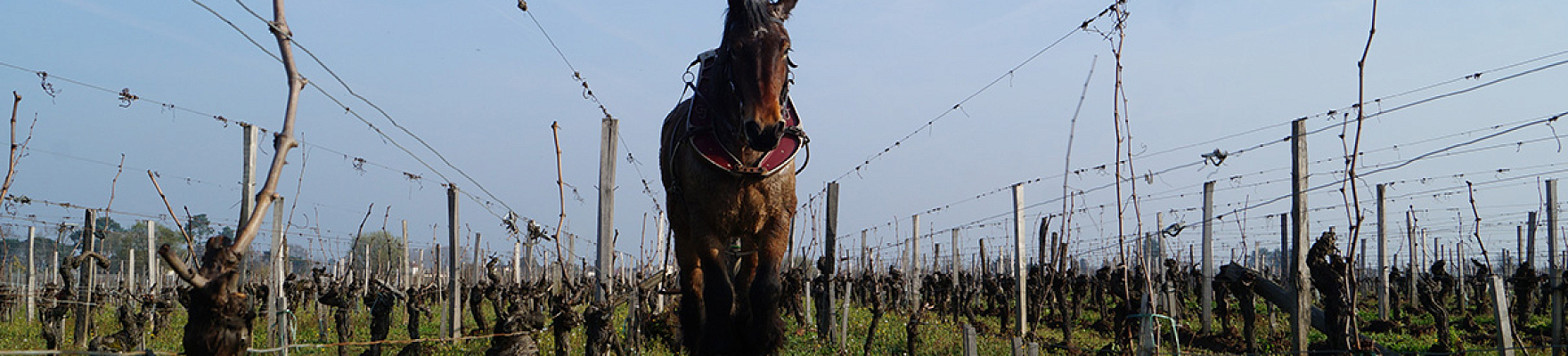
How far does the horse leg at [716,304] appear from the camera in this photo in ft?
18.4

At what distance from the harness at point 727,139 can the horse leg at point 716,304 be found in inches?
21.4

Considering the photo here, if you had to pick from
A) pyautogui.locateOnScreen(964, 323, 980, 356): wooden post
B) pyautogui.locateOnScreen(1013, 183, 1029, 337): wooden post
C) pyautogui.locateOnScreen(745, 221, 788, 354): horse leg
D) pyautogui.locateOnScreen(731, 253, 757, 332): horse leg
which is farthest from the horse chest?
pyautogui.locateOnScreen(1013, 183, 1029, 337): wooden post

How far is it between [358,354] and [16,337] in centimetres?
760

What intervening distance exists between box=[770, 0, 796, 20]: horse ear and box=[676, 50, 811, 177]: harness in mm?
407

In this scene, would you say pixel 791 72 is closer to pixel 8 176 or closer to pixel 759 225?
pixel 759 225

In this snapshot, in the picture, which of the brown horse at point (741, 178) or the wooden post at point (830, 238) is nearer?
the brown horse at point (741, 178)

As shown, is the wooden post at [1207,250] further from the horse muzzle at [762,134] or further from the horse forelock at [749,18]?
the horse muzzle at [762,134]

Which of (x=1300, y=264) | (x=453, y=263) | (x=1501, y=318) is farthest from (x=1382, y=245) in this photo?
(x=453, y=263)

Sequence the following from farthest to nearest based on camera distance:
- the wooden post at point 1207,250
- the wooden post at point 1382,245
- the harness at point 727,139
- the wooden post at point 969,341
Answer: the wooden post at point 1382,245, the wooden post at point 1207,250, the wooden post at point 969,341, the harness at point 727,139

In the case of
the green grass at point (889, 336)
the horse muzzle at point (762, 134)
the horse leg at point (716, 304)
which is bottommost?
the green grass at point (889, 336)

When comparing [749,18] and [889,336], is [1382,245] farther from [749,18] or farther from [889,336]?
[749,18]

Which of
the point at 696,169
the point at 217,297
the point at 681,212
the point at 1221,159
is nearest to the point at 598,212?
the point at 681,212

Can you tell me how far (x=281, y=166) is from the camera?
2.40 m

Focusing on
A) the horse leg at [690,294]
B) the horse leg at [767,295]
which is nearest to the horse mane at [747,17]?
the horse leg at [767,295]
